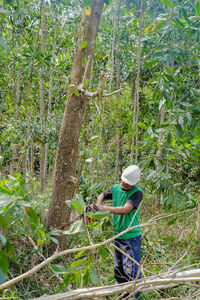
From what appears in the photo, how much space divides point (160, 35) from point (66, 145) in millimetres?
1407

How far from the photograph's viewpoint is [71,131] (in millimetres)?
2963

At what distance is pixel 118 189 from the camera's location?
3.04 m

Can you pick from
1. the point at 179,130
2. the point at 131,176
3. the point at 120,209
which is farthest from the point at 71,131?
the point at 179,130

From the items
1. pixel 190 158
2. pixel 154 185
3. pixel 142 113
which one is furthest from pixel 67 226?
pixel 142 113

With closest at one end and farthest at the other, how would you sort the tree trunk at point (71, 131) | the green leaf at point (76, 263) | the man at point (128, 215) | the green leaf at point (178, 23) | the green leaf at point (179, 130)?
the green leaf at point (76, 263) → the green leaf at point (178, 23) → the green leaf at point (179, 130) → the man at point (128, 215) → the tree trunk at point (71, 131)

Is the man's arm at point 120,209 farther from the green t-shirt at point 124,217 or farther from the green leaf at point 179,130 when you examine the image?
the green leaf at point 179,130

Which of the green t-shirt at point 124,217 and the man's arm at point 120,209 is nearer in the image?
the man's arm at point 120,209

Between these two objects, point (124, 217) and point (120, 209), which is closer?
point (120, 209)

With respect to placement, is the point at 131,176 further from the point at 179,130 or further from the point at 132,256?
the point at 132,256

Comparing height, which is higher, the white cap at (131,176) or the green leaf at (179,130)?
the green leaf at (179,130)

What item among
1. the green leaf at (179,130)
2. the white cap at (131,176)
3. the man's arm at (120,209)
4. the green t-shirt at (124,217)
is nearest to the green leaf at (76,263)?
the man's arm at (120,209)

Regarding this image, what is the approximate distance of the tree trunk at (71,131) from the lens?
9.67ft

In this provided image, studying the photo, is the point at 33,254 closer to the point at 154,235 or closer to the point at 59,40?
the point at 154,235

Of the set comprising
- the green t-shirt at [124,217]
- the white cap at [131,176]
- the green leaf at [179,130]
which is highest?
the green leaf at [179,130]
